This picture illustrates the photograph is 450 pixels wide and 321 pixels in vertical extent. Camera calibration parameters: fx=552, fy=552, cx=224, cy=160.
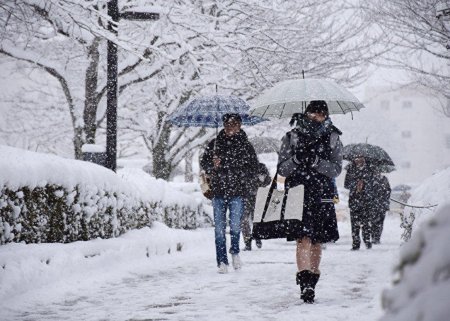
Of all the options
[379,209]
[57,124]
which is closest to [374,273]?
[379,209]

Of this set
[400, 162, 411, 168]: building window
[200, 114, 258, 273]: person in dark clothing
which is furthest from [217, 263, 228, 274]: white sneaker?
[400, 162, 411, 168]: building window

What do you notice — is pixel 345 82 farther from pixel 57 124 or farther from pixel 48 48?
pixel 57 124

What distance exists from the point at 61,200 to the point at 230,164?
7.41 ft

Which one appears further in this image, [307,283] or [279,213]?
[279,213]

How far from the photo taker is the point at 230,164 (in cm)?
743

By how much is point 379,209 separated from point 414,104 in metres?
68.7

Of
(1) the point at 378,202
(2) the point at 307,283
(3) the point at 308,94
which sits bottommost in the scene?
(2) the point at 307,283

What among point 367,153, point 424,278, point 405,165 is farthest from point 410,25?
point 405,165

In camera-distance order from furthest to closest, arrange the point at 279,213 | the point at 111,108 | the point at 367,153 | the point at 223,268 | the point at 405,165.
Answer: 1. the point at 405,165
2. the point at 367,153
3. the point at 111,108
4. the point at 223,268
5. the point at 279,213

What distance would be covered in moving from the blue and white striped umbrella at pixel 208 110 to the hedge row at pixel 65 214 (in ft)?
5.09

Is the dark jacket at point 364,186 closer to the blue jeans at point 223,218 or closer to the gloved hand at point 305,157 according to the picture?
the blue jeans at point 223,218

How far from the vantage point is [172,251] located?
10.3m

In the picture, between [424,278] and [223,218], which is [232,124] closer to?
[223,218]

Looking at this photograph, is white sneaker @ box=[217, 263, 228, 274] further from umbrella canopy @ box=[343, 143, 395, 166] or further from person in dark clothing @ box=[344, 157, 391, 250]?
umbrella canopy @ box=[343, 143, 395, 166]
